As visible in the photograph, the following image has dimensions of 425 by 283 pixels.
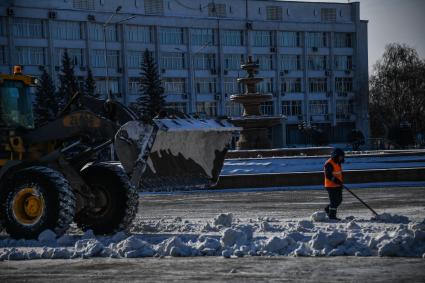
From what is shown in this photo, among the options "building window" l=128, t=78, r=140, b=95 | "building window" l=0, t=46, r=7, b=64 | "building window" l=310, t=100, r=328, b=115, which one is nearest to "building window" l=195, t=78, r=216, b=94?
"building window" l=128, t=78, r=140, b=95

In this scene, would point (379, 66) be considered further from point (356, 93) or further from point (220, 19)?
point (220, 19)

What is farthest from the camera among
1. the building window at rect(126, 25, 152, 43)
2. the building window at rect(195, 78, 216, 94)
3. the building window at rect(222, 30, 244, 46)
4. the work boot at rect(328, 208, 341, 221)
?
the building window at rect(222, 30, 244, 46)

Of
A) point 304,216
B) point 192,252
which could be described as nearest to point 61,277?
point 192,252

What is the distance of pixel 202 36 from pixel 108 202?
7445cm

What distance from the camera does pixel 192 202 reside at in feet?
78.4

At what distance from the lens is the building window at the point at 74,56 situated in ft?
260

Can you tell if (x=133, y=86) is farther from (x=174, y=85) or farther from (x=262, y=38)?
(x=262, y=38)

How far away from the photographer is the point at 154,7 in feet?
279

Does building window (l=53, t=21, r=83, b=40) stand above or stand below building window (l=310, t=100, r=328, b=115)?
above

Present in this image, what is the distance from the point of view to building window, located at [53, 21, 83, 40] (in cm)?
7891

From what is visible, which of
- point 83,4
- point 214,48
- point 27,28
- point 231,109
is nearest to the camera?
point 27,28

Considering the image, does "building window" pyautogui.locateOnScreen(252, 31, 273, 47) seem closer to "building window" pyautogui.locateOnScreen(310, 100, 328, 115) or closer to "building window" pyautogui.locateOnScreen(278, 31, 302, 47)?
"building window" pyautogui.locateOnScreen(278, 31, 302, 47)

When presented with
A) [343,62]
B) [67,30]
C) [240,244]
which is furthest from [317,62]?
[240,244]

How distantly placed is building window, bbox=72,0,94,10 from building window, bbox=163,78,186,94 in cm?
1085
